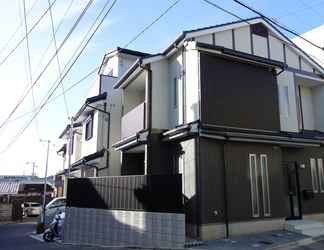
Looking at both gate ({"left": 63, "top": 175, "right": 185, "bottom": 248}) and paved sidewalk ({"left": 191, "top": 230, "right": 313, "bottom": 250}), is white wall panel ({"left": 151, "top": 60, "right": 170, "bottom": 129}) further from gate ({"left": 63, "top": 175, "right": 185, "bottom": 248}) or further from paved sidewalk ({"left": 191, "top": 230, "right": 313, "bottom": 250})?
paved sidewalk ({"left": 191, "top": 230, "right": 313, "bottom": 250})

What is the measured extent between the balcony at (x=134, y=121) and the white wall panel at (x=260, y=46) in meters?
5.26

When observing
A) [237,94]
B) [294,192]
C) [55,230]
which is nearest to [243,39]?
[237,94]

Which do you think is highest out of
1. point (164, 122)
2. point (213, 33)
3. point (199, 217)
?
Result: point (213, 33)

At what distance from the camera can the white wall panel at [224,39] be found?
1259 cm

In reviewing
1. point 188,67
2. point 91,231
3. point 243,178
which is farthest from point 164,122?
point 91,231

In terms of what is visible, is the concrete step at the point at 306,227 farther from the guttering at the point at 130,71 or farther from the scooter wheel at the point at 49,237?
the scooter wheel at the point at 49,237

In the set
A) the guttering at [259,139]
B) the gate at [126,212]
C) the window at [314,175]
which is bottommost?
the gate at [126,212]

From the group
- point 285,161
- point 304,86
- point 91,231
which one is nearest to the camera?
point 91,231

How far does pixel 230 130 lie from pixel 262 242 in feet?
11.7

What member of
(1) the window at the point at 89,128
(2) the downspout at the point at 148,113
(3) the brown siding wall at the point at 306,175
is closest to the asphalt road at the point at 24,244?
(2) the downspout at the point at 148,113

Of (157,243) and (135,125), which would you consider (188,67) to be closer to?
(135,125)

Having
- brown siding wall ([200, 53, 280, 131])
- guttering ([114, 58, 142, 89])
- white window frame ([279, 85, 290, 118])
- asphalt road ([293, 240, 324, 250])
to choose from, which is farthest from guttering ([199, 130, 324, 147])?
guttering ([114, 58, 142, 89])

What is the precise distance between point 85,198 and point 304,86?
11063 millimetres

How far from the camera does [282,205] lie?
11414mm
